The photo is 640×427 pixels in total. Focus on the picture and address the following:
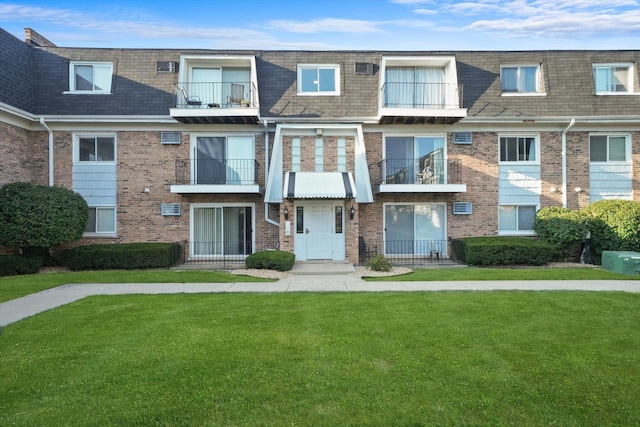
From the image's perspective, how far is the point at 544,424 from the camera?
12.3ft

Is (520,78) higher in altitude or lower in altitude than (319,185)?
higher

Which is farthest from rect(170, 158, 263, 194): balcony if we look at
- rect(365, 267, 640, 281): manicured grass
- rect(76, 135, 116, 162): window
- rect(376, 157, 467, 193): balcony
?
rect(365, 267, 640, 281): manicured grass

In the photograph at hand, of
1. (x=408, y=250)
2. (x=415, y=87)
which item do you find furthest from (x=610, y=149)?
(x=408, y=250)

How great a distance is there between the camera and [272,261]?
555 inches

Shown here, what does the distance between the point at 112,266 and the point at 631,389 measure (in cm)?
1528

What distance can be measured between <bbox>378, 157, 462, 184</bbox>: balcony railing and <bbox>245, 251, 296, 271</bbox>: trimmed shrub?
553 centimetres

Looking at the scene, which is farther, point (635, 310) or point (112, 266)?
point (112, 266)

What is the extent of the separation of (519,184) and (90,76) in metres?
18.7

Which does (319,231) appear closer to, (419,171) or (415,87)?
(419,171)

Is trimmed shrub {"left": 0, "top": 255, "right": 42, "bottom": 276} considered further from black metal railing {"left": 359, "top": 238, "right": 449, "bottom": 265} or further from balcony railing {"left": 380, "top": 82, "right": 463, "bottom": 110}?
balcony railing {"left": 380, "top": 82, "right": 463, "bottom": 110}

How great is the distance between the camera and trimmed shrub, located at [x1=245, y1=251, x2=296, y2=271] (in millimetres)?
14062

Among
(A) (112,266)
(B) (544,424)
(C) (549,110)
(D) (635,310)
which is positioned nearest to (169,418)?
(B) (544,424)

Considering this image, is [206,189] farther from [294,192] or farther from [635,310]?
[635,310]

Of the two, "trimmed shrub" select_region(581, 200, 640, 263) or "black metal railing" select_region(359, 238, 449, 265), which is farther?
"black metal railing" select_region(359, 238, 449, 265)
